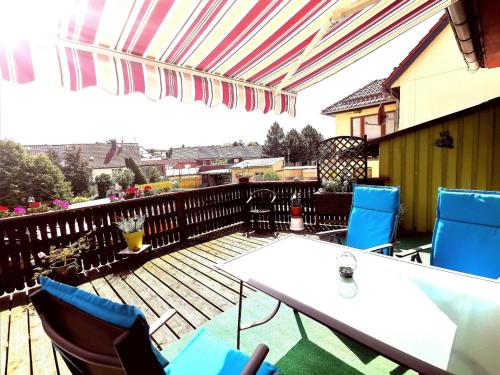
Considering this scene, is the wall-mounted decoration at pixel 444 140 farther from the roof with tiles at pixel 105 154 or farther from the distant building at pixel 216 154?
the distant building at pixel 216 154

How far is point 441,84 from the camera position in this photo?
5645 mm

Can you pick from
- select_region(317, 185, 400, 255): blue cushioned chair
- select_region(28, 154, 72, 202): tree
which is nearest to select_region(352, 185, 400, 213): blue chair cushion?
select_region(317, 185, 400, 255): blue cushioned chair

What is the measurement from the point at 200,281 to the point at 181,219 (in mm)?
1858

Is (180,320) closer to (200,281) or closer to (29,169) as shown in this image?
(200,281)

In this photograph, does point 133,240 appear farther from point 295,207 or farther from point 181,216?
point 295,207

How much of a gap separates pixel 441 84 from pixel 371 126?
12.7 feet

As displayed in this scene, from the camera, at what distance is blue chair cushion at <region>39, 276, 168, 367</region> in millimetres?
654

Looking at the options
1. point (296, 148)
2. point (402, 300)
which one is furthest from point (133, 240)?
point (296, 148)

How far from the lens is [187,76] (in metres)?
2.97

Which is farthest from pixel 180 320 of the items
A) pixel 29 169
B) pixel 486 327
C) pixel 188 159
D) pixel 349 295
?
pixel 188 159

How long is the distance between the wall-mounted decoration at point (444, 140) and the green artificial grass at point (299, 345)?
12.1 feet

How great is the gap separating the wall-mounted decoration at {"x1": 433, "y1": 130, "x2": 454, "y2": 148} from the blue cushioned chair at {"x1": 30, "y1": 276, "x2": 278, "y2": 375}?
4.63m

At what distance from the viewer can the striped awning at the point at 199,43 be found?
1972 mm

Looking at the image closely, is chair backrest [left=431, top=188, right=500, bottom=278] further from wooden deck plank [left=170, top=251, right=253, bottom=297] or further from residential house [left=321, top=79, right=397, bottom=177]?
residential house [left=321, top=79, right=397, bottom=177]
